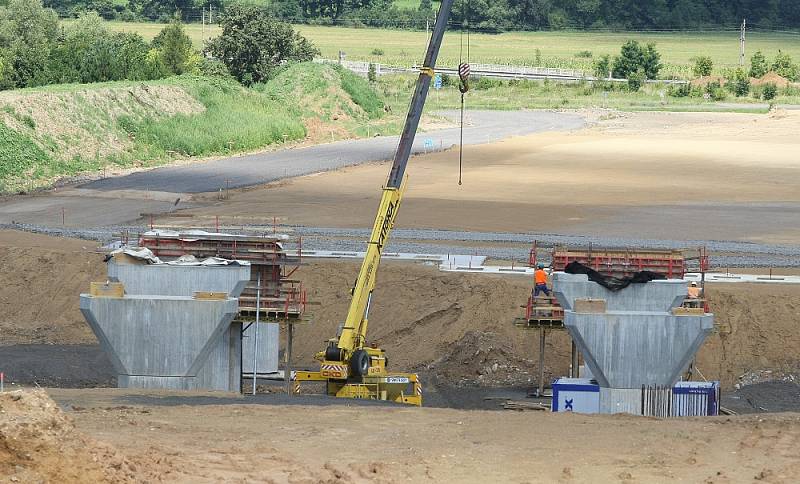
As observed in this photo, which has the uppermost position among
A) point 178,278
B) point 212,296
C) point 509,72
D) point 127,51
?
point 127,51

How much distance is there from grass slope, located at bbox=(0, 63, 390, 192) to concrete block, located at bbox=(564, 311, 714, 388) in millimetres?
39561

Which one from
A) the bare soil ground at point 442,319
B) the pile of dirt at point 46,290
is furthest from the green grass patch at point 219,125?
the bare soil ground at point 442,319

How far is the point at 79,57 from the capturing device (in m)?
93.5

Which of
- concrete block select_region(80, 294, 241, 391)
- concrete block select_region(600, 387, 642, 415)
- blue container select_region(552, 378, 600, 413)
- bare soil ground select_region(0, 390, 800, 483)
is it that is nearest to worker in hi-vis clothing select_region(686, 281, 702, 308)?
concrete block select_region(600, 387, 642, 415)

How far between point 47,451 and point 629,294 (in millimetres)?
19759

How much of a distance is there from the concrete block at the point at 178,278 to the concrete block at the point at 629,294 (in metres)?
8.06

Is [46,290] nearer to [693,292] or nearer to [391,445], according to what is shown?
[693,292]

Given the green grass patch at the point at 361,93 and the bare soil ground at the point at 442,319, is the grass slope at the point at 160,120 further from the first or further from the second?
the bare soil ground at the point at 442,319

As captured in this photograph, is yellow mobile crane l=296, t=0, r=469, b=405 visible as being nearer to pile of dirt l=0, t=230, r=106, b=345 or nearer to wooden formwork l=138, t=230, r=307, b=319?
wooden formwork l=138, t=230, r=307, b=319

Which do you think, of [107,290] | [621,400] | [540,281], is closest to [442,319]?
[540,281]

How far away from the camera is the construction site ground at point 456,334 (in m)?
22.5

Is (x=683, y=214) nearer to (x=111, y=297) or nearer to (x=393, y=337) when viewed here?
(x=393, y=337)

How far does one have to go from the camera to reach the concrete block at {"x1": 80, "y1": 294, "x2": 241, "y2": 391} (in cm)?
3519

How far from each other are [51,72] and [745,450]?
248 feet
